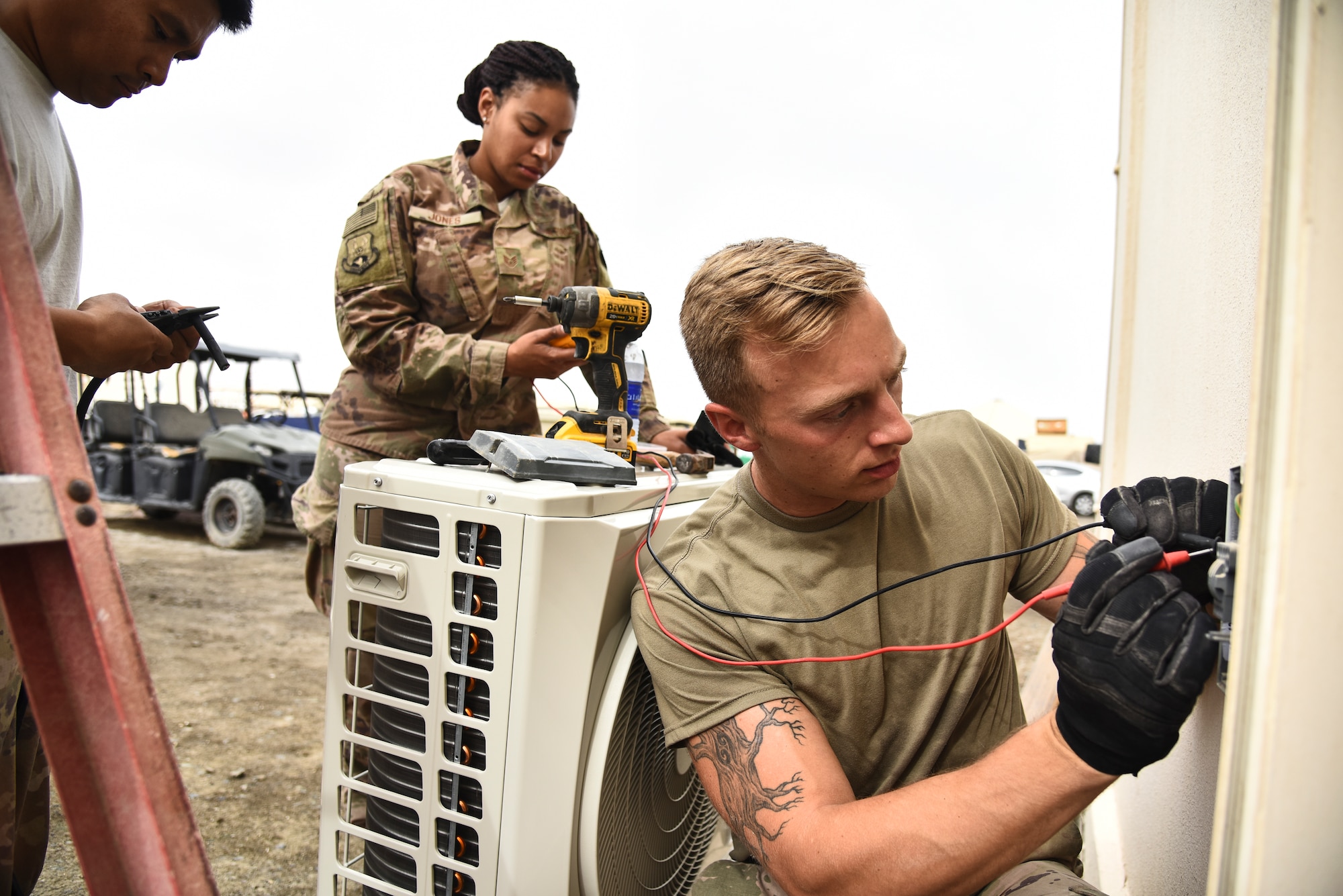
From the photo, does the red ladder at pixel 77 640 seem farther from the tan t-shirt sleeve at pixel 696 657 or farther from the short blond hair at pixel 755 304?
the short blond hair at pixel 755 304

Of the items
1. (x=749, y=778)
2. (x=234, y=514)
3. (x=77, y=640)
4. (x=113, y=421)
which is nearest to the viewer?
(x=77, y=640)

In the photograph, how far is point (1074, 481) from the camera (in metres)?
9.90

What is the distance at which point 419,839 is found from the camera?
3.87 feet

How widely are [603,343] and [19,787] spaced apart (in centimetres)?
Answer: 133

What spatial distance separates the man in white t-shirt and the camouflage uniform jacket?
1.56 feet

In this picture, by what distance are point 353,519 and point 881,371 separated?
822 millimetres

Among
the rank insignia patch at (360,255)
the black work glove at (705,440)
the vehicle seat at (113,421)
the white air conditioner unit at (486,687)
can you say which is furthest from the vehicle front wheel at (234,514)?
the white air conditioner unit at (486,687)

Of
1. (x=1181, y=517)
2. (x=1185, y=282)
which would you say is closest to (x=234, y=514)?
(x=1185, y=282)

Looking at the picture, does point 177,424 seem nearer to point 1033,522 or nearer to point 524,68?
point 524,68

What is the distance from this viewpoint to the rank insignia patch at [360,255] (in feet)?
5.87

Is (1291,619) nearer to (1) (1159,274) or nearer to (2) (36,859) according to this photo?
(1) (1159,274)

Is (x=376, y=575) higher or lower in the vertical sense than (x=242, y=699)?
higher

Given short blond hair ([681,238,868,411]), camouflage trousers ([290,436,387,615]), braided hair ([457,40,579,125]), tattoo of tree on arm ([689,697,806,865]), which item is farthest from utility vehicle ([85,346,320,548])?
tattoo of tree on arm ([689,697,806,865])

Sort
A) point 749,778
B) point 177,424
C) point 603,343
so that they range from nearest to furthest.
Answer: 1. point 749,778
2. point 603,343
3. point 177,424
